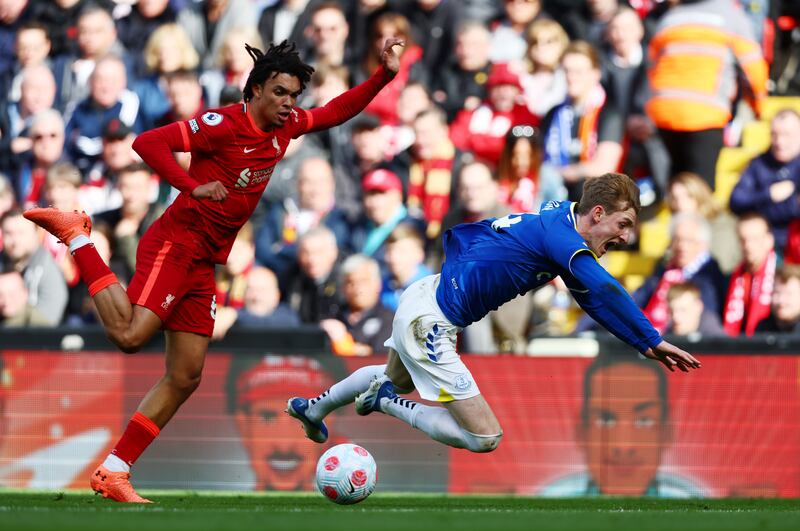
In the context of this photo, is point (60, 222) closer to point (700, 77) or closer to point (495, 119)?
point (495, 119)

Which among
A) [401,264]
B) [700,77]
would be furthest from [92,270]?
[700,77]

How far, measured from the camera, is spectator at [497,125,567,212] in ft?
37.2

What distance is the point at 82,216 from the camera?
7500 millimetres

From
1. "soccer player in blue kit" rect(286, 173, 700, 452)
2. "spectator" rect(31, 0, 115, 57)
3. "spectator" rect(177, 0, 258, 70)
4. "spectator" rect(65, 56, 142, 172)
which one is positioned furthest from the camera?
"spectator" rect(31, 0, 115, 57)

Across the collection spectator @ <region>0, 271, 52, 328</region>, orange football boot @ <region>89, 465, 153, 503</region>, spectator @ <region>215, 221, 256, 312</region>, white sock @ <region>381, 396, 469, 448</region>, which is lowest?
orange football boot @ <region>89, 465, 153, 503</region>

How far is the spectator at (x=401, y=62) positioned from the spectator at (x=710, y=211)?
2.66 meters

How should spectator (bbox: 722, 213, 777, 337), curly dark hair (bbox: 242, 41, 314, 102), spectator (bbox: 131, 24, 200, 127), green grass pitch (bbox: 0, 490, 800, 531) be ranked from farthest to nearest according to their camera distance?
1. spectator (bbox: 131, 24, 200, 127)
2. spectator (bbox: 722, 213, 777, 337)
3. curly dark hair (bbox: 242, 41, 314, 102)
4. green grass pitch (bbox: 0, 490, 800, 531)

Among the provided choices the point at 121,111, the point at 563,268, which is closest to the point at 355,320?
the point at 121,111

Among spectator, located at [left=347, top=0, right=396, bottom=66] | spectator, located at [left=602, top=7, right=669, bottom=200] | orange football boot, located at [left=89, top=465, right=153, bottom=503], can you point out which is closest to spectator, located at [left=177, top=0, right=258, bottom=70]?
spectator, located at [left=347, top=0, right=396, bottom=66]

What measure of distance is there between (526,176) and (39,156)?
456cm

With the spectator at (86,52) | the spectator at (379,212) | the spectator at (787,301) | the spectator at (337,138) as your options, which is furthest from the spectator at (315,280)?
the spectator at (787,301)

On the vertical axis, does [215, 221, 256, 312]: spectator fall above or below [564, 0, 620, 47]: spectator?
below

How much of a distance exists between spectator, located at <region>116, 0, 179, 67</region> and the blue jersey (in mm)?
6173

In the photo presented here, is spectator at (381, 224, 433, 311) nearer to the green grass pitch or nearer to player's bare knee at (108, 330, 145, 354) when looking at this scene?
the green grass pitch
